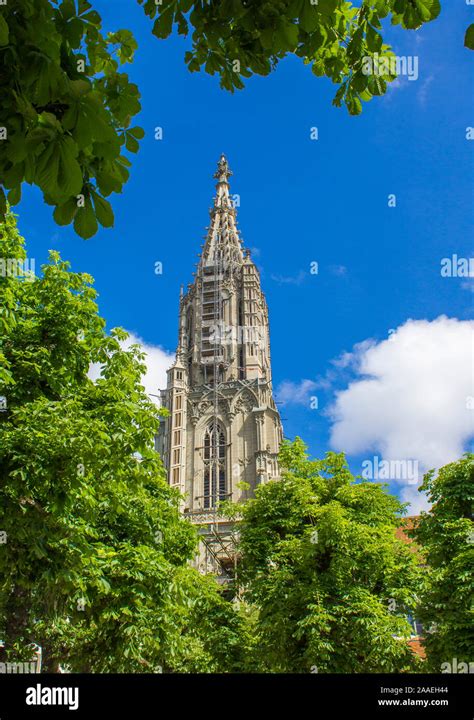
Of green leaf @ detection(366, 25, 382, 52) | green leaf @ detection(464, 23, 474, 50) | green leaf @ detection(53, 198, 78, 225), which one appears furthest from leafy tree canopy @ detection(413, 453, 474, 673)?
green leaf @ detection(53, 198, 78, 225)

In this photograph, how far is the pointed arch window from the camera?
5588cm

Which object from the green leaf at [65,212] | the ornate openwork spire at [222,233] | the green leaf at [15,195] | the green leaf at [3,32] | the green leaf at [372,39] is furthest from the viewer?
the ornate openwork spire at [222,233]

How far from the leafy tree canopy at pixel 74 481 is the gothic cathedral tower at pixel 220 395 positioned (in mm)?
35258

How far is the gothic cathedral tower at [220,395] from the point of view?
5572 centimetres

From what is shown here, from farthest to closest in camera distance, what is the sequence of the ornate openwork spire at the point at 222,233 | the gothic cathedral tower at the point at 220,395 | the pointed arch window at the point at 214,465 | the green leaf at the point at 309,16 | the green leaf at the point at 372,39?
the ornate openwork spire at the point at 222,233
the pointed arch window at the point at 214,465
the gothic cathedral tower at the point at 220,395
the green leaf at the point at 372,39
the green leaf at the point at 309,16

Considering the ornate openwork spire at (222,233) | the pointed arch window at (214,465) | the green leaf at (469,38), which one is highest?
the ornate openwork spire at (222,233)

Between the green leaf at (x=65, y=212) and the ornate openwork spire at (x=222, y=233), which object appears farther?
the ornate openwork spire at (x=222, y=233)

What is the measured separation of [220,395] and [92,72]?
5585 cm

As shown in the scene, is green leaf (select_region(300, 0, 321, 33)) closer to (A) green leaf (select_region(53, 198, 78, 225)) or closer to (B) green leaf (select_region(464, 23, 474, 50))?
(B) green leaf (select_region(464, 23, 474, 50))

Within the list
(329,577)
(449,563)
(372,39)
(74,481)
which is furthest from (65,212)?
(449,563)

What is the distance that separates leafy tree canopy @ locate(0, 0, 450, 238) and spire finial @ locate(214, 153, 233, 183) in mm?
82060

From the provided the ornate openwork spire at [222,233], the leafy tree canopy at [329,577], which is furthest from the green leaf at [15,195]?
the ornate openwork spire at [222,233]

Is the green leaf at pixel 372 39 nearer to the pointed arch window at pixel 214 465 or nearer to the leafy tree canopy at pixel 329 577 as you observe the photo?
the leafy tree canopy at pixel 329 577

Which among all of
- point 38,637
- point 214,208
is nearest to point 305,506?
point 38,637
